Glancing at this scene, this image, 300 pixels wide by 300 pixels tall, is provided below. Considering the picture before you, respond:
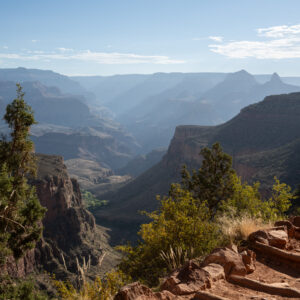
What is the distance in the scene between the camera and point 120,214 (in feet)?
310

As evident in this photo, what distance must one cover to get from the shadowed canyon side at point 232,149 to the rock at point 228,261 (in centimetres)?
6455

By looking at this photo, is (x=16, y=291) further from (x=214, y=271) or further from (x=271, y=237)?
(x=271, y=237)

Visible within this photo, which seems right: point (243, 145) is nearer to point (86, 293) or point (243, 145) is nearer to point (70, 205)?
point (70, 205)

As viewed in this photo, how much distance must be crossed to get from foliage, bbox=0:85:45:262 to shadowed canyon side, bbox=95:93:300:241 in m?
61.5

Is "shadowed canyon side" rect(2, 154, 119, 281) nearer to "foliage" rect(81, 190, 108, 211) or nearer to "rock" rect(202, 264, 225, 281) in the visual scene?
"foliage" rect(81, 190, 108, 211)

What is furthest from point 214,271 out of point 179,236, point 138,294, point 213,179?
point 213,179

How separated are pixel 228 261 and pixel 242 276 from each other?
43cm

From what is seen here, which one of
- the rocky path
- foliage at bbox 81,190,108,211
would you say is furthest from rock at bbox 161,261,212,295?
foliage at bbox 81,190,108,211

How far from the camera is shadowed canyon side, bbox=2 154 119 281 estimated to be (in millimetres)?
51312

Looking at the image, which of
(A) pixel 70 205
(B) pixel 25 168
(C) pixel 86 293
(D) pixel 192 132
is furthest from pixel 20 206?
(D) pixel 192 132

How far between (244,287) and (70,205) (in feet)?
224

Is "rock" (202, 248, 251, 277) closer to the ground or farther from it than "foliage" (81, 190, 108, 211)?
farther from it

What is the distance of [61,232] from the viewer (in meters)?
61.6

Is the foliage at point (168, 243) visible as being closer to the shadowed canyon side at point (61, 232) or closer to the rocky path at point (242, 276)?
the rocky path at point (242, 276)
